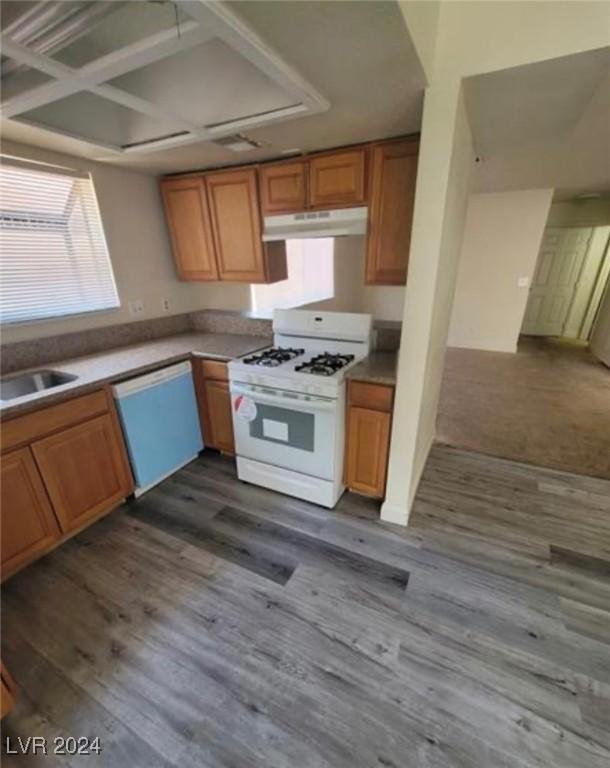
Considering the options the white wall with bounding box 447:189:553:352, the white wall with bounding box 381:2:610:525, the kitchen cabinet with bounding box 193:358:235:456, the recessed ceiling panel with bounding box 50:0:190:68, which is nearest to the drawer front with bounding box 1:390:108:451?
the kitchen cabinet with bounding box 193:358:235:456

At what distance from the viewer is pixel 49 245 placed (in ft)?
7.13

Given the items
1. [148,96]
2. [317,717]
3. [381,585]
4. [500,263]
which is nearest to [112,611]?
[317,717]

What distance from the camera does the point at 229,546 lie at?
6.40 ft

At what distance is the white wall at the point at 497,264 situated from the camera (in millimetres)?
4797

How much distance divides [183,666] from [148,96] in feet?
7.78

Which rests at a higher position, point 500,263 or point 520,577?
point 500,263

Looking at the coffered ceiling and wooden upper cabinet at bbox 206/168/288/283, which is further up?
the coffered ceiling

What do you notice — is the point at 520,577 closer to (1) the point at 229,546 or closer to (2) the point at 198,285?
(1) the point at 229,546

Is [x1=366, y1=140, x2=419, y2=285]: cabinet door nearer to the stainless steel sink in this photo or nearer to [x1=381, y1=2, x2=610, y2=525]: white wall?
[x1=381, y1=2, x2=610, y2=525]: white wall

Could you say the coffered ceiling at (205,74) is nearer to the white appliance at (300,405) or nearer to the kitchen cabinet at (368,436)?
the white appliance at (300,405)

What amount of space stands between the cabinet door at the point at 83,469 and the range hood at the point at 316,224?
5.37 feet

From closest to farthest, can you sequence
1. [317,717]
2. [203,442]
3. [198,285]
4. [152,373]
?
[317,717], [152,373], [203,442], [198,285]

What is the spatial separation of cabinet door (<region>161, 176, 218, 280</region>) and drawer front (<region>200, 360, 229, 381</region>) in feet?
2.56

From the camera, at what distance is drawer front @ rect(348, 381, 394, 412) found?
195cm
